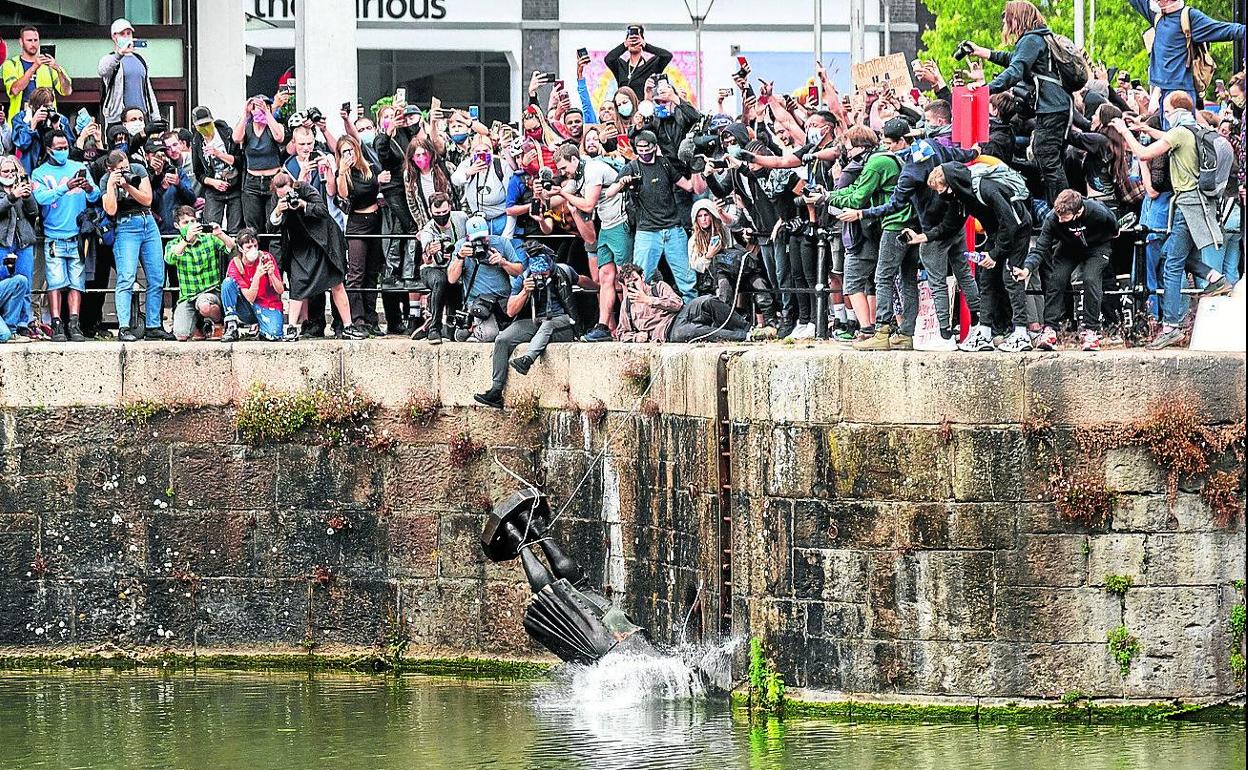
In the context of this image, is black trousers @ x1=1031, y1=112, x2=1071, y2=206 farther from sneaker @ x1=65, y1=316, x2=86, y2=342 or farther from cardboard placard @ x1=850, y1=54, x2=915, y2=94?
sneaker @ x1=65, y1=316, x2=86, y2=342

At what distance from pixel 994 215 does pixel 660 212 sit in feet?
10.8

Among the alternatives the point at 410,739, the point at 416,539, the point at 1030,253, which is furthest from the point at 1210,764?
the point at 416,539

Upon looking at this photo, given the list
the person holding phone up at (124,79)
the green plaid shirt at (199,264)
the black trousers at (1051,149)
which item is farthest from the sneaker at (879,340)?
the person holding phone up at (124,79)

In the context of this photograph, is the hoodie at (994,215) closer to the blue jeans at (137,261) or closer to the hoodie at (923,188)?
the hoodie at (923,188)

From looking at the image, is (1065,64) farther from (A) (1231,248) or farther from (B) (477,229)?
(B) (477,229)

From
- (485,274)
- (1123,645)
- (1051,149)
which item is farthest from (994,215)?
(485,274)

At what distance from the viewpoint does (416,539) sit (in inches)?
701

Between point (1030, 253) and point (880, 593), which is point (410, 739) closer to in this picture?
point (880, 593)

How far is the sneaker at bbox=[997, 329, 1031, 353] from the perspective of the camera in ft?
46.0

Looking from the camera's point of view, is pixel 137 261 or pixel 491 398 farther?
pixel 137 261

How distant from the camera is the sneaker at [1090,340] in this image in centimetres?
1422

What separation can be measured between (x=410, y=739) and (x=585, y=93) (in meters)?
7.73

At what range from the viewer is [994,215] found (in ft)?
47.3

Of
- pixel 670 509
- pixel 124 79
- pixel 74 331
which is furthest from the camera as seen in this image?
pixel 124 79
